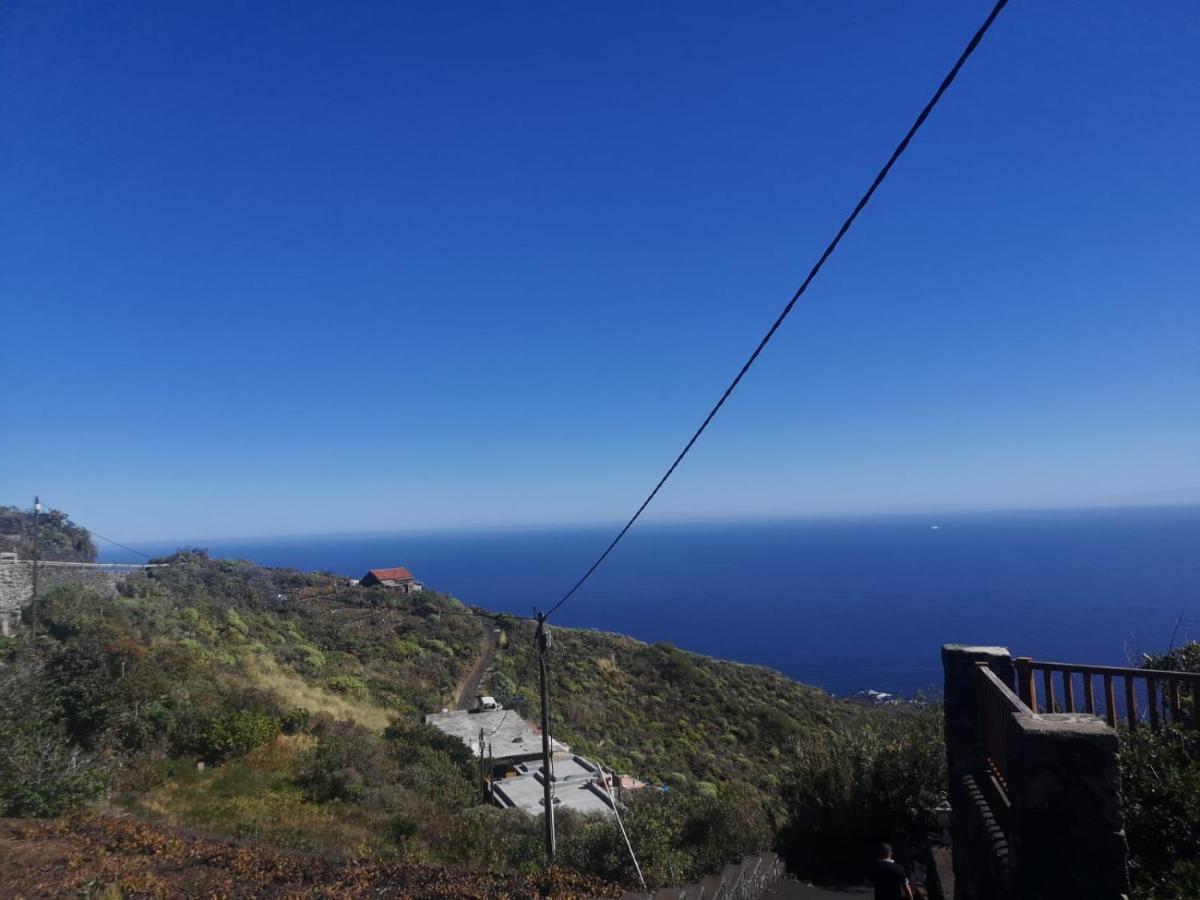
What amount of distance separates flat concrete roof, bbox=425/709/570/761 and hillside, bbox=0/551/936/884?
111 centimetres

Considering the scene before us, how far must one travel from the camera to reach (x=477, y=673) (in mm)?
30141

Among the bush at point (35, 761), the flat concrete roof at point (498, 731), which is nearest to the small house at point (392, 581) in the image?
the flat concrete roof at point (498, 731)

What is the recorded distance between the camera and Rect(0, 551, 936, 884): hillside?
1020 centimetres

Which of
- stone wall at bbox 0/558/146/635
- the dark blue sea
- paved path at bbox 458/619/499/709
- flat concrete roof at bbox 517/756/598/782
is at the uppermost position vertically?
stone wall at bbox 0/558/146/635

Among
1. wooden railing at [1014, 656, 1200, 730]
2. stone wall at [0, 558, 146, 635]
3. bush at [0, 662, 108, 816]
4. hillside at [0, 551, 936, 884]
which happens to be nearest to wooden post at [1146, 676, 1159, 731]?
wooden railing at [1014, 656, 1200, 730]

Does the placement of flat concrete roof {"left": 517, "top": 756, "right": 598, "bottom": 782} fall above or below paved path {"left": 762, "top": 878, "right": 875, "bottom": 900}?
below

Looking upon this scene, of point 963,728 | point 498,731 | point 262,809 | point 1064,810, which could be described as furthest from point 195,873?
point 498,731

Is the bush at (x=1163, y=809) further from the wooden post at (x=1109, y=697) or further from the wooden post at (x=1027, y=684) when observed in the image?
the wooden post at (x=1027, y=684)

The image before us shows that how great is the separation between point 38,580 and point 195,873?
64.5 feet

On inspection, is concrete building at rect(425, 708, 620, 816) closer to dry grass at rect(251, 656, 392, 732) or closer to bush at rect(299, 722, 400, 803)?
dry grass at rect(251, 656, 392, 732)

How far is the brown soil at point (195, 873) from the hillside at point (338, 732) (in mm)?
874

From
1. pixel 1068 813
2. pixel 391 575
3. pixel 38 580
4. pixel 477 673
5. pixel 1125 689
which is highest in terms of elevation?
pixel 1125 689

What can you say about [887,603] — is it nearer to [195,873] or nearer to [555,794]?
[555,794]

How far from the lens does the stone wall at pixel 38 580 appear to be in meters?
19.3
